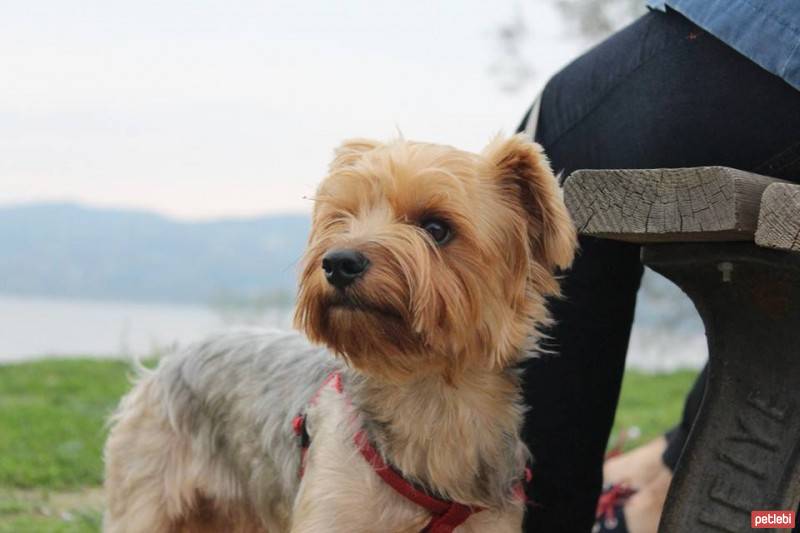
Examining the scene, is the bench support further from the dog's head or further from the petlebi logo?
the dog's head

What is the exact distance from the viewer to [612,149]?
3.01 metres

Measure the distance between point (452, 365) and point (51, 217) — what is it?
24.5 m

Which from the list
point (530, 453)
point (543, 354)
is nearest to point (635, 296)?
point (543, 354)

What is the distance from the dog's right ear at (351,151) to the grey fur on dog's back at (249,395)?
747 mm

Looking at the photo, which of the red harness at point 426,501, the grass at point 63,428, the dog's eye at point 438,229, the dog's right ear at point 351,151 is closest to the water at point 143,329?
the grass at point 63,428

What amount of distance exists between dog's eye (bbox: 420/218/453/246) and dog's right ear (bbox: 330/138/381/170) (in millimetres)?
360

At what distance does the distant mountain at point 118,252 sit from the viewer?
795 inches

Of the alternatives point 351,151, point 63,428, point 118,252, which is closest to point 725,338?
point 351,151

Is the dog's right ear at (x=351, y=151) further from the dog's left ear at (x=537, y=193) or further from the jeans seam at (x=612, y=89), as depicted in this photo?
the jeans seam at (x=612, y=89)

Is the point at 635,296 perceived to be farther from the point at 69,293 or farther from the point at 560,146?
the point at 69,293

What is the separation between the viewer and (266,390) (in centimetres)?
367

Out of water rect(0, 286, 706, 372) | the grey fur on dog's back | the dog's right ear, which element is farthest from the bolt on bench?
water rect(0, 286, 706, 372)

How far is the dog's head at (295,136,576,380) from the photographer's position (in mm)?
2654

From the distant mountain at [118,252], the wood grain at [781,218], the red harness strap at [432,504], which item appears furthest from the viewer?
the distant mountain at [118,252]
